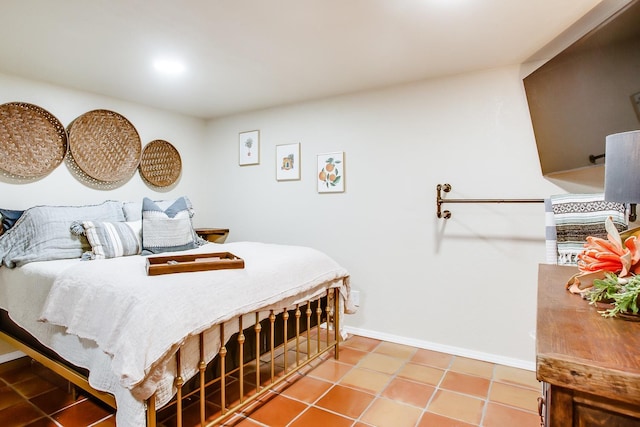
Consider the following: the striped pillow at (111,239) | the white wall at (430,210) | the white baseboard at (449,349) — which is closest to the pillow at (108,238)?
the striped pillow at (111,239)

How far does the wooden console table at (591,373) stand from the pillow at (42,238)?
8.60ft

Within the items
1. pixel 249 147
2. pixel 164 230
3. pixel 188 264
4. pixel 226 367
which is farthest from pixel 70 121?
pixel 226 367

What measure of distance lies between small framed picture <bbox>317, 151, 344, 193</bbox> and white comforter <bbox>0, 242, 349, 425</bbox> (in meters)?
1.26

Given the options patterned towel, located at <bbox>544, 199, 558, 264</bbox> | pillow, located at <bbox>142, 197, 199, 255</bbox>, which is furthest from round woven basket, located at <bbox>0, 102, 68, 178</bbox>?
patterned towel, located at <bbox>544, 199, 558, 264</bbox>

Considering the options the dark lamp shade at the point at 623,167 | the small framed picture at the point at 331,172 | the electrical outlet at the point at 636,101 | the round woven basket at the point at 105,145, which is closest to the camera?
the dark lamp shade at the point at 623,167

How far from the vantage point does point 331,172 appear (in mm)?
3174

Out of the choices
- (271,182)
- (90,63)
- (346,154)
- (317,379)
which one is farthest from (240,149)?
(317,379)

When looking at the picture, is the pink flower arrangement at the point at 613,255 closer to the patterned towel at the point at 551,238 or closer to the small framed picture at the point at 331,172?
the patterned towel at the point at 551,238

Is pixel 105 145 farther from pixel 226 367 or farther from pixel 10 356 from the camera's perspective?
pixel 226 367

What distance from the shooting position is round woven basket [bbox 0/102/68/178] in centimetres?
248

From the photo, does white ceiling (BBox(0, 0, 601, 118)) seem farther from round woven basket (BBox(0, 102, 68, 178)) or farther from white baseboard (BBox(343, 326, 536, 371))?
white baseboard (BBox(343, 326, 536, 371))

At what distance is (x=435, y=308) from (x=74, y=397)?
8.09 feet

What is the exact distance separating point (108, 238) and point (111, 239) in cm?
2

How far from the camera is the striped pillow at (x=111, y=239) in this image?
7.88 feet
